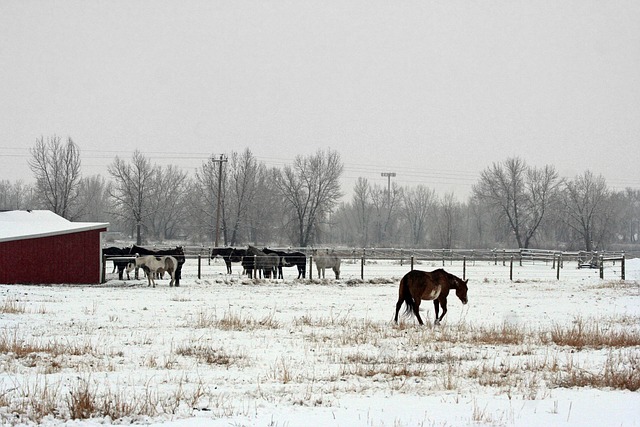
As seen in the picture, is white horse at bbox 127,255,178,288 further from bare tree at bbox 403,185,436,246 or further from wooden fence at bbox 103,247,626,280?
bare tree at bbox 403,185,436,246

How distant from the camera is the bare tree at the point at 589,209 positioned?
76.7m

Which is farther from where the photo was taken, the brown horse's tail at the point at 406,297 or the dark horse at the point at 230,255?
the dark horse at the point at 230,255

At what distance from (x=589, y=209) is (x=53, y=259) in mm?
67598

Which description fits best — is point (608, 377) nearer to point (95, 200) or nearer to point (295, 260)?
point (295, 260)

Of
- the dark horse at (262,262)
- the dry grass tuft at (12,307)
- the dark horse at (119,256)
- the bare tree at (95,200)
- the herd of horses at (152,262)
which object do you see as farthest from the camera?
the bare tree at (95,200)

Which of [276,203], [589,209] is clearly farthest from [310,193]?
[589,209]

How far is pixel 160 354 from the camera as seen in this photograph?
9.95 metres

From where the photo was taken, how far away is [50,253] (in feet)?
89.6

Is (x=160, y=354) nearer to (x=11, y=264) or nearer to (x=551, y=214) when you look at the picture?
(x=11, y=264)

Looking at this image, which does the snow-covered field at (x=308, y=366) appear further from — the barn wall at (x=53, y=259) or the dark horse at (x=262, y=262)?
the dark horse at (x=262, y=262)

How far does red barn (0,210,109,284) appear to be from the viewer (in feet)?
86.0

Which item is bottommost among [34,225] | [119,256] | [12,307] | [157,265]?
[12,307]

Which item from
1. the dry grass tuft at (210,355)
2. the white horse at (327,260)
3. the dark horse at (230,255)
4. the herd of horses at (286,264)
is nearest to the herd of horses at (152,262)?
the herd of horses at (286,264)

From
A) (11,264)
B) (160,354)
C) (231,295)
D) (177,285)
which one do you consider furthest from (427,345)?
(11,264)
